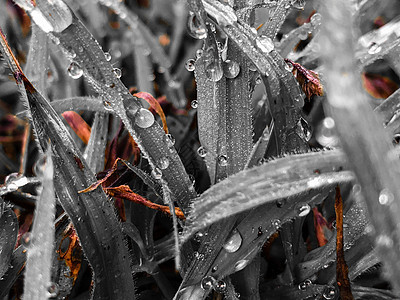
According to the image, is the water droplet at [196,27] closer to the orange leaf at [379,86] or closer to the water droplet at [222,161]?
the water droplet at [222,161]

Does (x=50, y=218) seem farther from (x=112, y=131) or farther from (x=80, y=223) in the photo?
(x=112, y=131)

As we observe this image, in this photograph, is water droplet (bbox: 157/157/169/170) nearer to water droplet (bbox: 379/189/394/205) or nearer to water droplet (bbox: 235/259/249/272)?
water droplet (bbox: 235/259/249/272)

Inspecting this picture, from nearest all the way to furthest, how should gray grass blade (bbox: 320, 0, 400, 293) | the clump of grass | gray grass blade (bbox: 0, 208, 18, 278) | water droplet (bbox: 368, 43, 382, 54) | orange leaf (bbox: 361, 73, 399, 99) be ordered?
gray grass blade (bbox: 320, 0, 400, 293), the clump of grass, gray grass blade (bbox: 0, 208, 18, 278), water droplet (bbox: 368, 43, 382, 54), orange leaf (bbox: 361, 73, 399, 99)

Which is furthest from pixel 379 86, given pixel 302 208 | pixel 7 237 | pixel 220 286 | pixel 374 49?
pixel 7 237

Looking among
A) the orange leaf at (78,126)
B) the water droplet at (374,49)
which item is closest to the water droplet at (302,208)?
the water droplet at (374,49)

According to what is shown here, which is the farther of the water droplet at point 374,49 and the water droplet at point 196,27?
the water droplet at point 374,49

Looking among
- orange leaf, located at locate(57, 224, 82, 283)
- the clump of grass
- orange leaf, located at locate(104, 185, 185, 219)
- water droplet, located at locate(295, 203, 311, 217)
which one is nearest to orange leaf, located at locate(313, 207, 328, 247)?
the clump of grass
